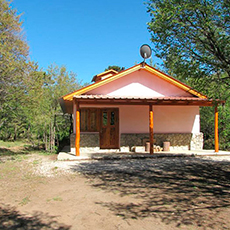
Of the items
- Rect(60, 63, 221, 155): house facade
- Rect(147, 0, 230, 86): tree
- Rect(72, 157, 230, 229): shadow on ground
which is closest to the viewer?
Rect(72, 157, 230, 229): shadow on ground

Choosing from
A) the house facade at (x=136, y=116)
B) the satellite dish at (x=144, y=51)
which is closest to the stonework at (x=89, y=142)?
the house facade at (x=136, y=116)

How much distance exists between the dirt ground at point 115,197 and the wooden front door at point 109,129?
391 cm

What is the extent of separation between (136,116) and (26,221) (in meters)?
9.97

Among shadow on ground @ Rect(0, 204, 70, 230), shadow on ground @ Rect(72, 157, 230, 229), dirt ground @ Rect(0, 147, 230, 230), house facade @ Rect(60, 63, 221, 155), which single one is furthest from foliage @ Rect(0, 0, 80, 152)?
shadow on ground @ Rect(0, 204, 70, 230)

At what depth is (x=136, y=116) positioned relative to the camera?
1364 cm

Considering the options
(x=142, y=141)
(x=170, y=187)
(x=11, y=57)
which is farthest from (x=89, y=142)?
(x=170, y=187)

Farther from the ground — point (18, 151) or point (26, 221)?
point (18, 151)

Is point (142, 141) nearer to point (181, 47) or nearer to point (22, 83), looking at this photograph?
point (22, 83)

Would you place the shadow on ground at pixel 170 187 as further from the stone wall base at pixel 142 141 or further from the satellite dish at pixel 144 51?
the satellite dish at pixel 144 51

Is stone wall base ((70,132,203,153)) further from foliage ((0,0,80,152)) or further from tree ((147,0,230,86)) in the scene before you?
tree ((147,0,230,86))

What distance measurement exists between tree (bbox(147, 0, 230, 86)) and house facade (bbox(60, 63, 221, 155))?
5.92m

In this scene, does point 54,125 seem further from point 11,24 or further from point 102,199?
point 102,199

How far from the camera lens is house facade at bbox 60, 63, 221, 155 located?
1305cm

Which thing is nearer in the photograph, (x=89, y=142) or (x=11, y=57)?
(x=11, y=57)
